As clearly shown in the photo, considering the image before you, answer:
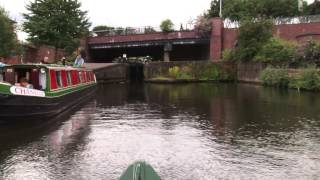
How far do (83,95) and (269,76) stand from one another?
1977 cm

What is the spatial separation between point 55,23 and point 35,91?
40235 millimetres

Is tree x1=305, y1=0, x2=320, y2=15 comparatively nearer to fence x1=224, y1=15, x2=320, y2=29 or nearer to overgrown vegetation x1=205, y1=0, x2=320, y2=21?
overgrown vegetation x1=205, y1=0, x2=320, y2=21

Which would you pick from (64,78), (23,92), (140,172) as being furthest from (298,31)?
(140,172)

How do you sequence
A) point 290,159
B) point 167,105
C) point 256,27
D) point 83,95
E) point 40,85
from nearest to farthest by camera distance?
point 290,159 < point 40,85 < point 167,105 < point 83,95 < point 256,27

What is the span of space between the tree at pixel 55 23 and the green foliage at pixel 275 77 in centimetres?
2326

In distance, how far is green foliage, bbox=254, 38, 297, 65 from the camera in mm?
45975

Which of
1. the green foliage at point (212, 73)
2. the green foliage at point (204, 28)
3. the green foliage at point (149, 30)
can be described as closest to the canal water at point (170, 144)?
the green foliage at point (212, 73)

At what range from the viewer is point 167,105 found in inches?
1073

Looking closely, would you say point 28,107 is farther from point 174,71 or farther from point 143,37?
point 143,37

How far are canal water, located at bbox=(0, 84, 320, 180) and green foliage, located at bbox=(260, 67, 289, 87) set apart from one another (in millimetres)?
18725

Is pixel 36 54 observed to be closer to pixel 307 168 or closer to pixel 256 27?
pixel 256 27

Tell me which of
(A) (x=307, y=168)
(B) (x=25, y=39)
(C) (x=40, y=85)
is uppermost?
(B) (x=25, y=39)

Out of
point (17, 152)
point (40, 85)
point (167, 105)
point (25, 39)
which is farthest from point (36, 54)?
point (17, 152)

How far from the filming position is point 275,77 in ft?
143
